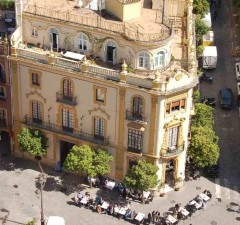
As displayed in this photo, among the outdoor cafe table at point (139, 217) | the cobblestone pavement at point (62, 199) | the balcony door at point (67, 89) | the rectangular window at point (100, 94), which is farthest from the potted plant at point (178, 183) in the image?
the balcony door at point (67, 89)

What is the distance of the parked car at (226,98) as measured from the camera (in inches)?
4102

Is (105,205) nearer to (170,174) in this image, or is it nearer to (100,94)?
(170,174)

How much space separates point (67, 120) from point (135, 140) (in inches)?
390

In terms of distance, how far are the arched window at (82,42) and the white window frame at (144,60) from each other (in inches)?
308

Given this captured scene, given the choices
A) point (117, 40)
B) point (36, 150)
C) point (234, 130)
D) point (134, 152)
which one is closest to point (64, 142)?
point (36, 150)

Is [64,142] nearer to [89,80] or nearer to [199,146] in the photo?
[89,80]

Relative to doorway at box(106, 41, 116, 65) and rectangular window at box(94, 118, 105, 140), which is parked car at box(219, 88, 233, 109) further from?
doorway at box(106, 41, 116, 65)

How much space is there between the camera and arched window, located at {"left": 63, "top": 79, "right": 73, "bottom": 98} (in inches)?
3246

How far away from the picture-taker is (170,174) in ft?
289

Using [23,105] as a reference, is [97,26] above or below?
above

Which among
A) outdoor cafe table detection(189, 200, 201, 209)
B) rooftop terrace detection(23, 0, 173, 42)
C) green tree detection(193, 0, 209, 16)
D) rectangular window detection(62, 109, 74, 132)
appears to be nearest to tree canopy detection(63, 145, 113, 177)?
rectangular window detection(62, 109, 74, 132)

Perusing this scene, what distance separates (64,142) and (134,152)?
36.5ft

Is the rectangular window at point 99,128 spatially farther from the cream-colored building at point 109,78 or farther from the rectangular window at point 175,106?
the rectangular window at point 175,106

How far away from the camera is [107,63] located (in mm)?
82250
